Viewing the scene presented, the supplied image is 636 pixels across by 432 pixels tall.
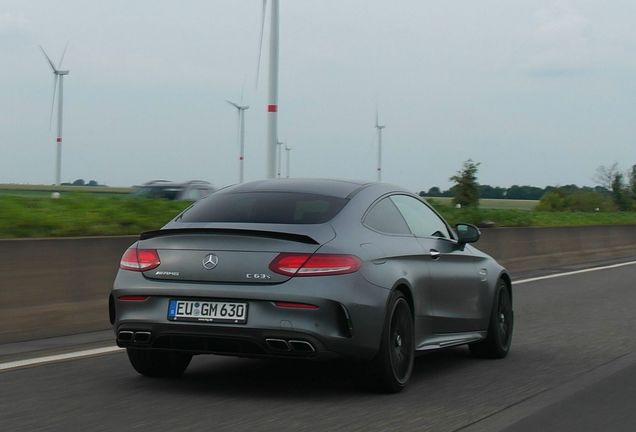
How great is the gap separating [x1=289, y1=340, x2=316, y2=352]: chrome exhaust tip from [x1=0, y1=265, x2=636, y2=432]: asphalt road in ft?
1.19

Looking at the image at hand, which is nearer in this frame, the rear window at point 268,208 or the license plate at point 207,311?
the license plate at point 207,311

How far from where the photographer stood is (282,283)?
709 cm

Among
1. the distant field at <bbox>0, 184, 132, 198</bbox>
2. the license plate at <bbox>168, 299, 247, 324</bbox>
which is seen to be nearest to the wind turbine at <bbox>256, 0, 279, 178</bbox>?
the distant field at <bbox>0, 184, 132, 198</bbox>

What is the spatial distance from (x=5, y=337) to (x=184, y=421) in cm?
390

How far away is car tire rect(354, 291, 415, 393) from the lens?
294 inches

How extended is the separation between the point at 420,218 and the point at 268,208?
157 centimetres

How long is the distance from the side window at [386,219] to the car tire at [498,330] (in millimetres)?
1777

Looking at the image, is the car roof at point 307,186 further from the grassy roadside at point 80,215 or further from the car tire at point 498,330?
the grassy roadside at point 80,215

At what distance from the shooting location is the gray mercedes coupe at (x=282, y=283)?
23.2 ft

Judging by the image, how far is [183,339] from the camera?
7227 mm

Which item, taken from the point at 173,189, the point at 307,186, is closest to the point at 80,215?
the point at 307,186

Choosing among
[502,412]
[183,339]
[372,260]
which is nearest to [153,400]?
[183,339]

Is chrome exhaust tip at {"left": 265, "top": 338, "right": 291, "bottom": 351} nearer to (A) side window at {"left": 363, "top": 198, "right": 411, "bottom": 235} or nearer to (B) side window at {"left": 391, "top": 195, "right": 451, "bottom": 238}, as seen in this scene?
(A) side window at {"left": 363, "top": 198, "right": 411, "bottom": 235}

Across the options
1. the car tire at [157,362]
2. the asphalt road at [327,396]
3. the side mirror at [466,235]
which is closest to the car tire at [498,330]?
the asphalt road at [327,396]
